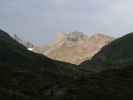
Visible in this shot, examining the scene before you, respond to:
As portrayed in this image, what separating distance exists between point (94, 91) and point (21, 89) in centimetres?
1739

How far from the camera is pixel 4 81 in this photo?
309 feet

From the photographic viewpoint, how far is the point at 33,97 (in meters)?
73.8

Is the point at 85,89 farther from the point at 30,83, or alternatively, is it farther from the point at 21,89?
the point at 30,83

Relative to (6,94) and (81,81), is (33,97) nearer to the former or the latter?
(6,94)

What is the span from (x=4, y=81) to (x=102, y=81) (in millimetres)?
24941

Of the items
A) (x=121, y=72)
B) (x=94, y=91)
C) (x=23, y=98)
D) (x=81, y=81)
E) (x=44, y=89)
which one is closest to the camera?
(x=23, y=98)

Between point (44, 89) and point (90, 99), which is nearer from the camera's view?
point (90, 99)

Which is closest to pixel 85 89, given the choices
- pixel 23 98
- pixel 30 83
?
pixel 23 98

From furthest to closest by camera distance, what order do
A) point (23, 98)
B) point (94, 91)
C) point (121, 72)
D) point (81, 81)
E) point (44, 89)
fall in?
point (121, 72) → point (81, 81) → point (44, 89) → point (94, 91) → point (23, 98)

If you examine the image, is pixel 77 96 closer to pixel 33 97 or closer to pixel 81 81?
pixel 33 97

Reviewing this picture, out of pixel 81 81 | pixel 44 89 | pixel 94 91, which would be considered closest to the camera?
pixel 94 91

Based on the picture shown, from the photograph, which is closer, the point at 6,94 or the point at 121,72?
the point at 6,94

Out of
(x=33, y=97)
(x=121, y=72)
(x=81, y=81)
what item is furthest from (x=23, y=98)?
(x=121, y=72)

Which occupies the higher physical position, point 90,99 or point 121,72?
point 121,72
